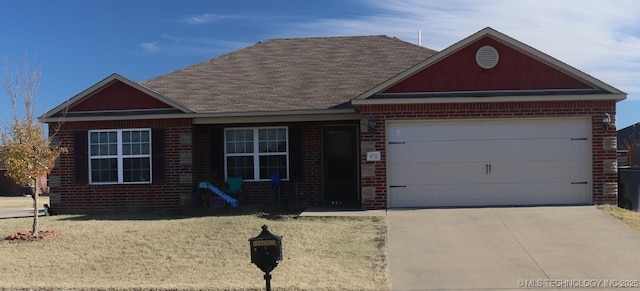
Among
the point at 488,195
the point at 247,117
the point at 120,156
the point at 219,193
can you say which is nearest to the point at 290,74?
the point at 247,117

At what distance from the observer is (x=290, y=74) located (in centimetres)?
1728

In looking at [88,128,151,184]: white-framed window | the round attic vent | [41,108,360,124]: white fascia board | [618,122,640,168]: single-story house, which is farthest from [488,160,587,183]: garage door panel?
[88,128,151,184]: white-framed window

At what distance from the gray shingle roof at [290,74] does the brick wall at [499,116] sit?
1.80 meters

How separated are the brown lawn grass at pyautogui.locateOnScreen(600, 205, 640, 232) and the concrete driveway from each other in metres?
0.21

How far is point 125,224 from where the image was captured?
495 inches

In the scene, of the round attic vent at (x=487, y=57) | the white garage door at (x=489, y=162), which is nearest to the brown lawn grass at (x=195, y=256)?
the white garage door at (x=489, y=162)

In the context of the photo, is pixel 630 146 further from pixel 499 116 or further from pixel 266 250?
pixel 266 250

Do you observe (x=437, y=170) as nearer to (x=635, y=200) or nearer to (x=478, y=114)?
(x=478, y=114)

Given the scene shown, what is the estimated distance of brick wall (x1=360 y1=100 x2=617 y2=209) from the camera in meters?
13.2

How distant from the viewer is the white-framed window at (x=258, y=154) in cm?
1584

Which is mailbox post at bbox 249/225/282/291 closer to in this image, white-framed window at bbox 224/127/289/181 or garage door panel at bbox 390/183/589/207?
garage door panel at bbox 390/183/589/207

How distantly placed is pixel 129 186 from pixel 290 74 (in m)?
5.46

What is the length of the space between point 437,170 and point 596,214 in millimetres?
3398

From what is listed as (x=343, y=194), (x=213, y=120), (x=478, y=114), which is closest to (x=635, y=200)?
(x=478, y=114)
